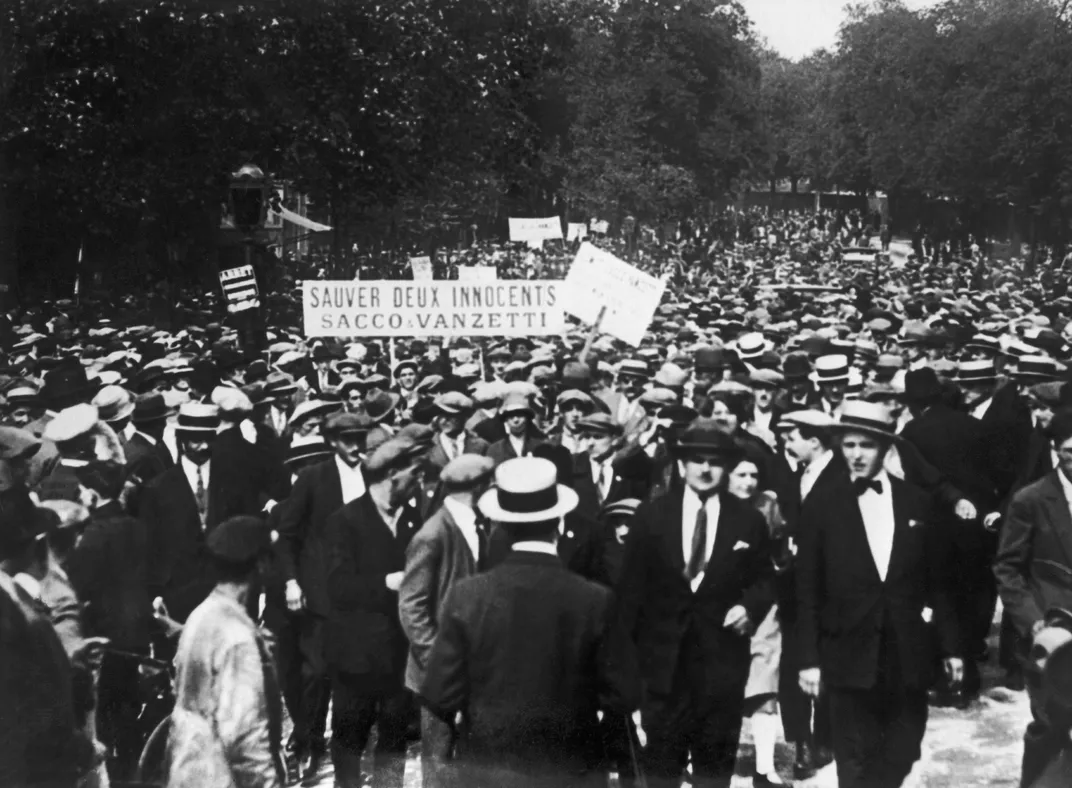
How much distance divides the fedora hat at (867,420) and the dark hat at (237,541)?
2818 mm

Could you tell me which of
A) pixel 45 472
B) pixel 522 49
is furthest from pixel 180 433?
pixel 522 49

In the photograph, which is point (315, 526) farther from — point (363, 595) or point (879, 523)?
point (879, 523)

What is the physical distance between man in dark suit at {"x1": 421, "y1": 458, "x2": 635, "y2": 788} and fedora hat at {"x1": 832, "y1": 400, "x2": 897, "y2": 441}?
2.15 metres

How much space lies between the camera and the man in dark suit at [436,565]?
20.5 feet

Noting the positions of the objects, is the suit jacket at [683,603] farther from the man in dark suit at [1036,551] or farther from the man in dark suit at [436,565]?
the man in dark suit at [1036,551]

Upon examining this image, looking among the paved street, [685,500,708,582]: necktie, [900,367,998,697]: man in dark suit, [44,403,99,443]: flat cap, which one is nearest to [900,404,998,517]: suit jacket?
[900,367,998,697]: man in dark suit

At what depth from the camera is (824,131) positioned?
25125 millimetres

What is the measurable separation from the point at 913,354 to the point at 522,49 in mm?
8711

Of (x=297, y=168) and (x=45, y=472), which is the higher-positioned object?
(x=297, y=168)

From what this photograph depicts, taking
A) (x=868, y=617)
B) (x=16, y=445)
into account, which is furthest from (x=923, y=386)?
(x=16, y=445)

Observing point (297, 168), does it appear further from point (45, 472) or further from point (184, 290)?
point (45, 472)

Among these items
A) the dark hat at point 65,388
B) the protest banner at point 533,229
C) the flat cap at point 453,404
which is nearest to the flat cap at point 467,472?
the flat cap at point 453,404

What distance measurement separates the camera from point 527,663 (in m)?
4.75

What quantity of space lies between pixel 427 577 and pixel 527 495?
4.84ft
